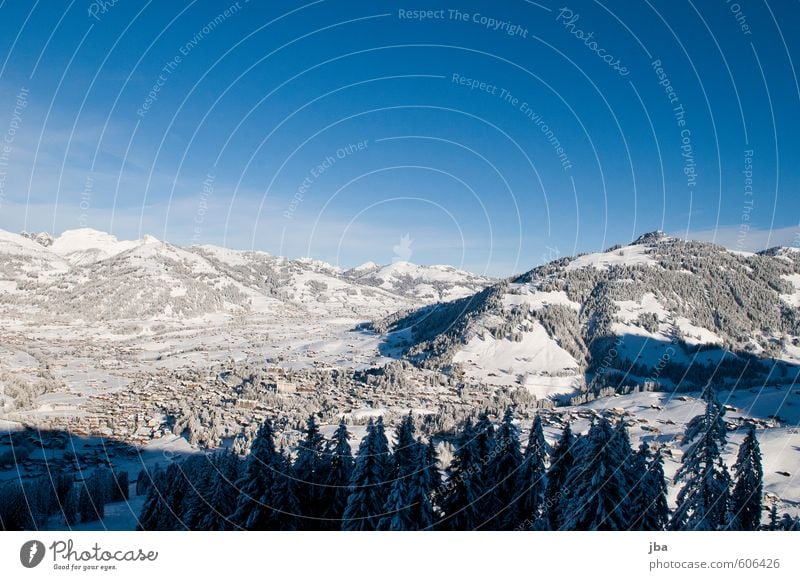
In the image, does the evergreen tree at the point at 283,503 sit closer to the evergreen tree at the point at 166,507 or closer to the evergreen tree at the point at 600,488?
the evergreen tree at the point at 166,507

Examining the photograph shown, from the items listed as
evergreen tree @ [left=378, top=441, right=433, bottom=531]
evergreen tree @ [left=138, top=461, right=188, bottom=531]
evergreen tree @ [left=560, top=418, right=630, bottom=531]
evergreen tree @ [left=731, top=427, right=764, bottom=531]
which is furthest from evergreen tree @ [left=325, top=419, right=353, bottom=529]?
evergreen tree @ [left=731, top=427, right=764, bottom=531]

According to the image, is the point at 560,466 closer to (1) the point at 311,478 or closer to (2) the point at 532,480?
(2) the point at 532,480

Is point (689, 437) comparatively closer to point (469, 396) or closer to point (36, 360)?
point (469, 396)

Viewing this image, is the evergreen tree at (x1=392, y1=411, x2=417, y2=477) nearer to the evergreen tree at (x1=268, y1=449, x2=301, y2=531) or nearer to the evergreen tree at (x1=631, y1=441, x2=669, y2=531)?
the evergreen tree at (x1=268, y1=449, x2=301, y2=531)

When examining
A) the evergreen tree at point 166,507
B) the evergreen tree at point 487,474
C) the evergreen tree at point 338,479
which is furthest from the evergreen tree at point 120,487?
the evergreen tree at point 487,474

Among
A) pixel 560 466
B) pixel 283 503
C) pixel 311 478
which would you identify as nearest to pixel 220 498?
pixel 283 503
